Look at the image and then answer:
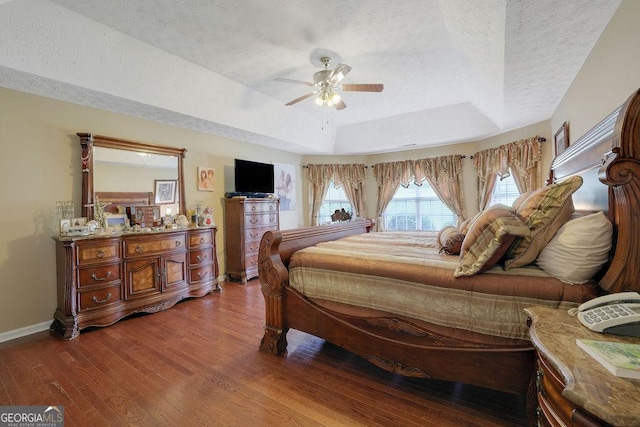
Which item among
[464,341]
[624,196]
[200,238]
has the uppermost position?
[624,196]

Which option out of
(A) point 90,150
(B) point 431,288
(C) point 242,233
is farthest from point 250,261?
(B) point 431,288

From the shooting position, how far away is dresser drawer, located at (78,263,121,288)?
105 inches

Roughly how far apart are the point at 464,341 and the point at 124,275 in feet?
10.7

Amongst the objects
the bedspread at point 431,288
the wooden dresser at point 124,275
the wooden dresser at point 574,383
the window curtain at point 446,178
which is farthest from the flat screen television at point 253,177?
the wooden dresser at point 574,383

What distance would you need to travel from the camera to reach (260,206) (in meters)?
4.60

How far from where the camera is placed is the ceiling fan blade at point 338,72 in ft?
8.89

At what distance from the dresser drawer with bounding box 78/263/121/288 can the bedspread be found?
2.05 m

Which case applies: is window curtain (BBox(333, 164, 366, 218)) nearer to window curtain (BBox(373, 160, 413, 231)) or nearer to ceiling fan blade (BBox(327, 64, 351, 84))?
window curtain (BBox(373, 160, 413, 231))

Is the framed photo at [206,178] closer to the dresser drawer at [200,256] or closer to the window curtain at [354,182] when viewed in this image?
the dresser drawer at [200,256]

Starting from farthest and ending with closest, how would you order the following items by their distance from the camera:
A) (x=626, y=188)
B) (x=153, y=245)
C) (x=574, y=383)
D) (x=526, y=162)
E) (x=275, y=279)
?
1. (x=526, y=162)
2. (x=153, y=245)
3. (x=275, y=279)
4. (x=626, y=188)
5. (x=574, y=383)

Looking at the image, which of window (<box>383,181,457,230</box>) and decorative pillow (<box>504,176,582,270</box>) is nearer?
decorative pillow (<box>504,176,582,270</box>)

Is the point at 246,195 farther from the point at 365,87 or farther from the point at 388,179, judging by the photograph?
the point at 388,179

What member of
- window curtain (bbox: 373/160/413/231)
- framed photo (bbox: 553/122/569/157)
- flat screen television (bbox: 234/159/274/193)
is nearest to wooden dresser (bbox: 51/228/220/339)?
flat screen television (bbox: 234/159/274/193)

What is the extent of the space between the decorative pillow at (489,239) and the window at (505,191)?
3.73 meters
